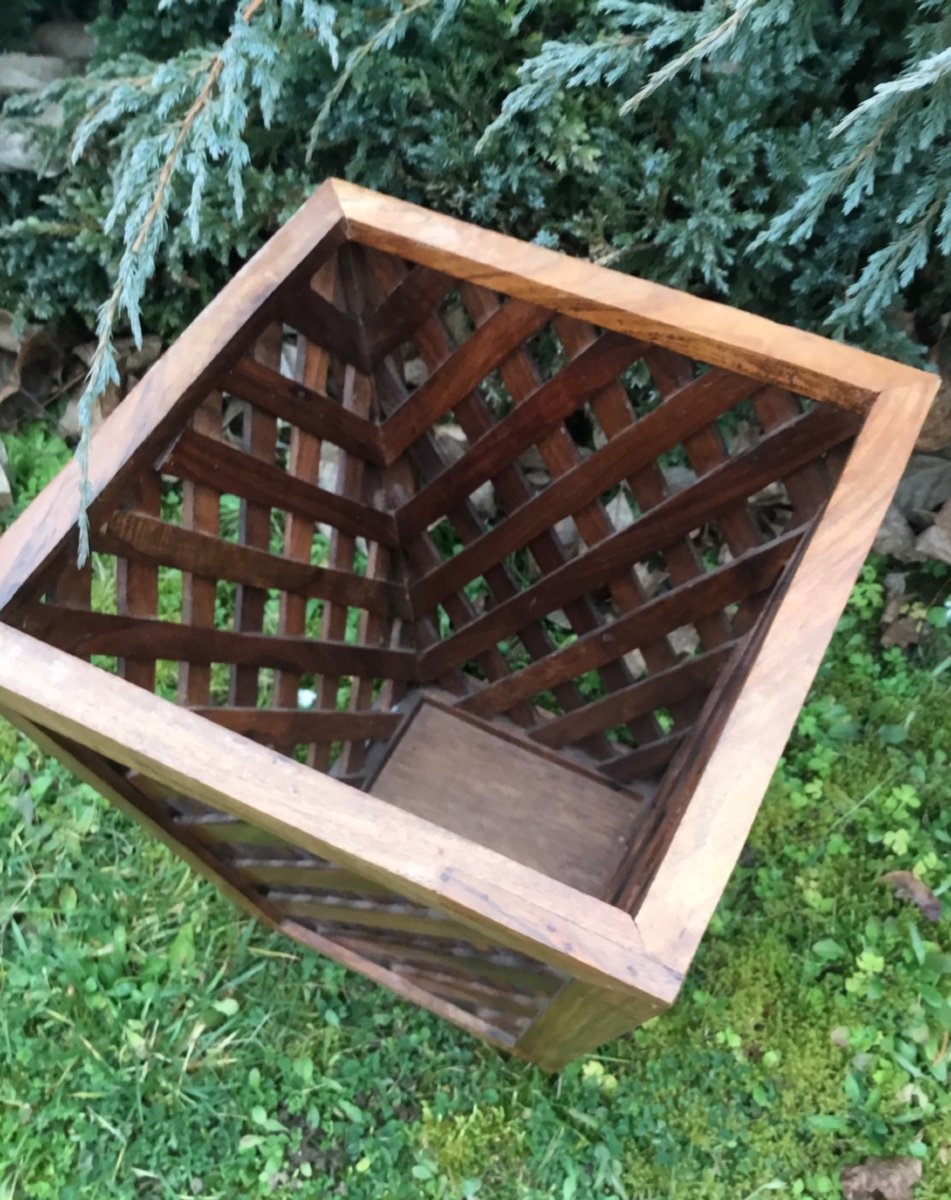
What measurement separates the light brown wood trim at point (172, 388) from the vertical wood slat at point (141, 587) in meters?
0.05

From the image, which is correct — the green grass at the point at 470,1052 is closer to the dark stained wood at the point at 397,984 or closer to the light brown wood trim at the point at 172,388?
the dark stained wood at the point at 397,984

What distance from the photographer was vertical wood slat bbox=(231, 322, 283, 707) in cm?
105

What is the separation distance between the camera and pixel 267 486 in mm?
1137

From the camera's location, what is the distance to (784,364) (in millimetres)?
918

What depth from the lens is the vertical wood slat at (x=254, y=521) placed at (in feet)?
3.44

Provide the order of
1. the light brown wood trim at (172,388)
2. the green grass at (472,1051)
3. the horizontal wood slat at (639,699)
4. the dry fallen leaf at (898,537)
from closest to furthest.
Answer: the light brown wood trim at (172,388)
the horizontal wood slat at (639,699)
the green grass at (472,1051)
the dry fallen leaf at (898,537)

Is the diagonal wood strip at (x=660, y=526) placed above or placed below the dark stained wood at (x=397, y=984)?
above

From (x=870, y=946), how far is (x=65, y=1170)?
1322 millimetres

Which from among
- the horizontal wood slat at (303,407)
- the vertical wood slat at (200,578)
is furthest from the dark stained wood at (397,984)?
the horizontal wood slat at (303,407)

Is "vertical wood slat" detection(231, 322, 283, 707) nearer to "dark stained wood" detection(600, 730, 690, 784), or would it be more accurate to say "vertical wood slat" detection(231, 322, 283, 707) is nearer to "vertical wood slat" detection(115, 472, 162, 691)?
"vertical wood slat" detection(115, 472, 162, 691)

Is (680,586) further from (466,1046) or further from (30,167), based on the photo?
(30,167)

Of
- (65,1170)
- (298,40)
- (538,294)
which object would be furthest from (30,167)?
(65,1170)

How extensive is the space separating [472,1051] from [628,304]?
1.16 metres

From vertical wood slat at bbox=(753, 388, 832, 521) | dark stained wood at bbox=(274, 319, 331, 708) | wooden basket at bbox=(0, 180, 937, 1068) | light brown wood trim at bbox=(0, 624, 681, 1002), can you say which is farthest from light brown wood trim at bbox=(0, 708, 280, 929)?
vertical wood slat at bbox=(753, 388, 832, 521)
